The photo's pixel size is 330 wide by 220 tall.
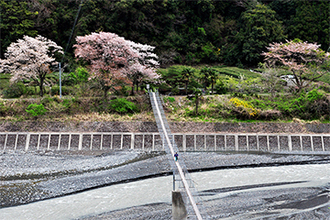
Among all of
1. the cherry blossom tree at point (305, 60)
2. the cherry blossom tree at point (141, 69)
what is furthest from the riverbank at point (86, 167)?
the cherry blossom tree at point (305, 60)

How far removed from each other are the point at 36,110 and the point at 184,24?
30747mm

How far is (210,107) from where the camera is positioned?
2639cm

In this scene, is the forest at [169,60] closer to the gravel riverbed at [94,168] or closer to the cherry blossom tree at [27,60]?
the cherry blossom tree at [27,60]

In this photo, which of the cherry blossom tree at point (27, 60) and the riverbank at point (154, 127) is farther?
the cherry blossom tree at point (27, 60)

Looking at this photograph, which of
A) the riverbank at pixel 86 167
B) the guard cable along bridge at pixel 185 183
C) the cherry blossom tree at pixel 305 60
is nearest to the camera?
the guard cable along bridge at pixel 185 183

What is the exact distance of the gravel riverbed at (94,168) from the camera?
14219mm

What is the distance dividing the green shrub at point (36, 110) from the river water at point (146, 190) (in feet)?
42.5

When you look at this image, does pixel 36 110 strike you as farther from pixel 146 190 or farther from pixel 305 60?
pixel 305 60

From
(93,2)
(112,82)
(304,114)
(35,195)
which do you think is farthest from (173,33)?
(35,195)

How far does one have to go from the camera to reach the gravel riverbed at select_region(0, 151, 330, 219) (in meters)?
14.2

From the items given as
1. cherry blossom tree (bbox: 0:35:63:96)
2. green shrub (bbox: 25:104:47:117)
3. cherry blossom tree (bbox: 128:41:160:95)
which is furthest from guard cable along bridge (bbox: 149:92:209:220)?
cherry blossom tree (bbox: 0:35:63:96)

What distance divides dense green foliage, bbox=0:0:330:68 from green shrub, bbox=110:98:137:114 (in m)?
14.5

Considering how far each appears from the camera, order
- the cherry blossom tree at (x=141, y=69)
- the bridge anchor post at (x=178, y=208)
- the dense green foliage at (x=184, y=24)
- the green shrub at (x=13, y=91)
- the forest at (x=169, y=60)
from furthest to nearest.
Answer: the dense green foliage at (x=184, y=24)
the green shrub at (x=13, y=91)
the cherry blossom tree at (x=141, y=69)
the forest at (x=169, y=60)
the bridge anchor post at (x=178, y=208)

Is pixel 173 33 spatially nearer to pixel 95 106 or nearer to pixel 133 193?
pixel 95 106
